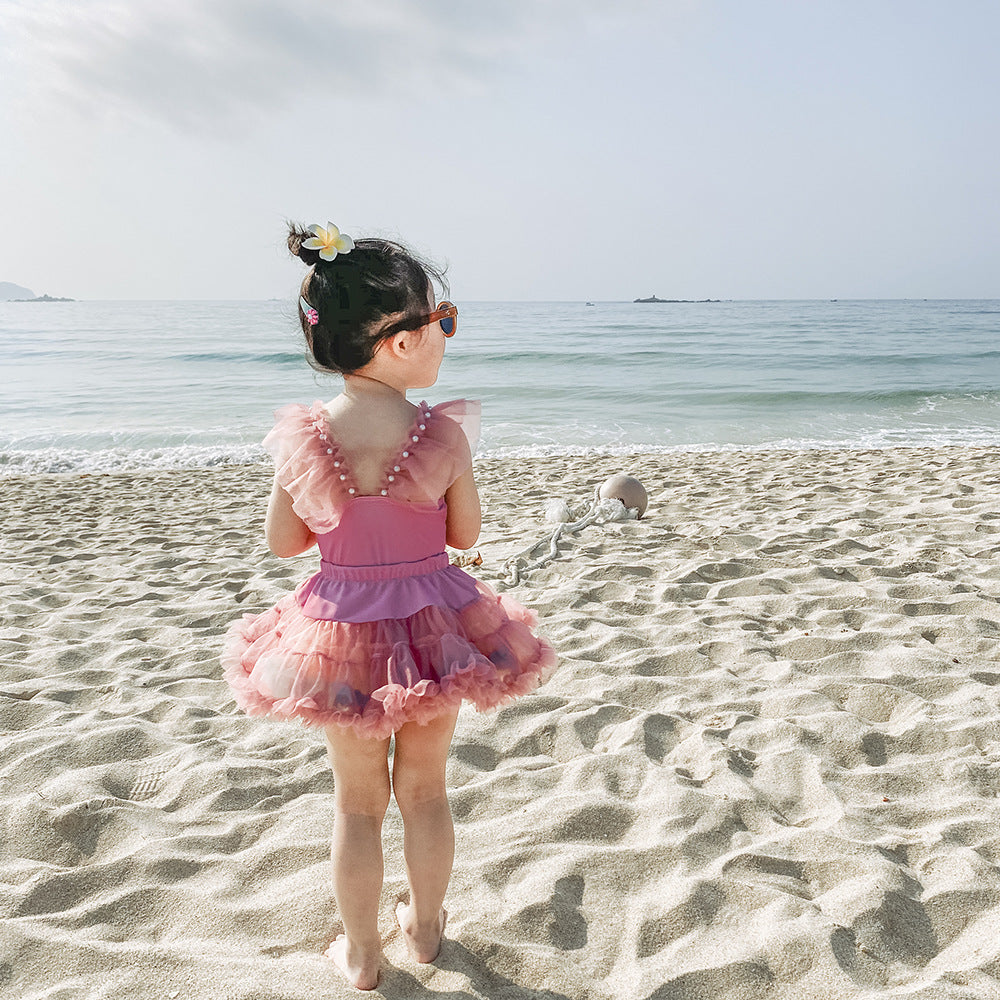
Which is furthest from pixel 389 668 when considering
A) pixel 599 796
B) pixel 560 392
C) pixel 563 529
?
pixel 560 392

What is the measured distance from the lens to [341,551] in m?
1.73

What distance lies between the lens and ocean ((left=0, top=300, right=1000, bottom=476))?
463 inches

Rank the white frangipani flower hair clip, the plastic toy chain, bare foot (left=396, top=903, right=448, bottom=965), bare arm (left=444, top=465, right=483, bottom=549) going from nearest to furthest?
1. the white frangipani flower hair clip
2. bare arm (left=444, top=465, right=483, bottom=549)
3. bare foot (left=396, top=903, right=448, bottom=965)
4. the plastic toy chain

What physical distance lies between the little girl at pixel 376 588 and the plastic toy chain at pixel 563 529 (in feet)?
9.11

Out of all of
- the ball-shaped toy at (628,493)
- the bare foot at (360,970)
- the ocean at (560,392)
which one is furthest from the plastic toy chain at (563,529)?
the bare foot at (360,970)

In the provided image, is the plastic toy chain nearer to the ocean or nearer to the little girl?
the ocean

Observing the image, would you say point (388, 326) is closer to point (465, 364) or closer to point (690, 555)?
point (690, 555)

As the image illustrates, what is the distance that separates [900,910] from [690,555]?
2.88m

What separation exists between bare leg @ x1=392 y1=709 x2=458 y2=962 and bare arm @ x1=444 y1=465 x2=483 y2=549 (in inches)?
14.6

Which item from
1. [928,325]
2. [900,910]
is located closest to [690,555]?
[900,910]

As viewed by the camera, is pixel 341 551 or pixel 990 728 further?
pixel 990 728

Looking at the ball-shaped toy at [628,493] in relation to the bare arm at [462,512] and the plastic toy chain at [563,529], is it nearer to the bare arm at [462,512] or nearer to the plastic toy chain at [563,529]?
the plastic toy chain at [563,529]

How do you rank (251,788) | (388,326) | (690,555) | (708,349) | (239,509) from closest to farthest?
1. (388,326)
2. (251,788)
3. (690,555)
4. (239,509)
5. (708,349)

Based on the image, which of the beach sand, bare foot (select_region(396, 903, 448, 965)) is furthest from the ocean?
the beach sand
